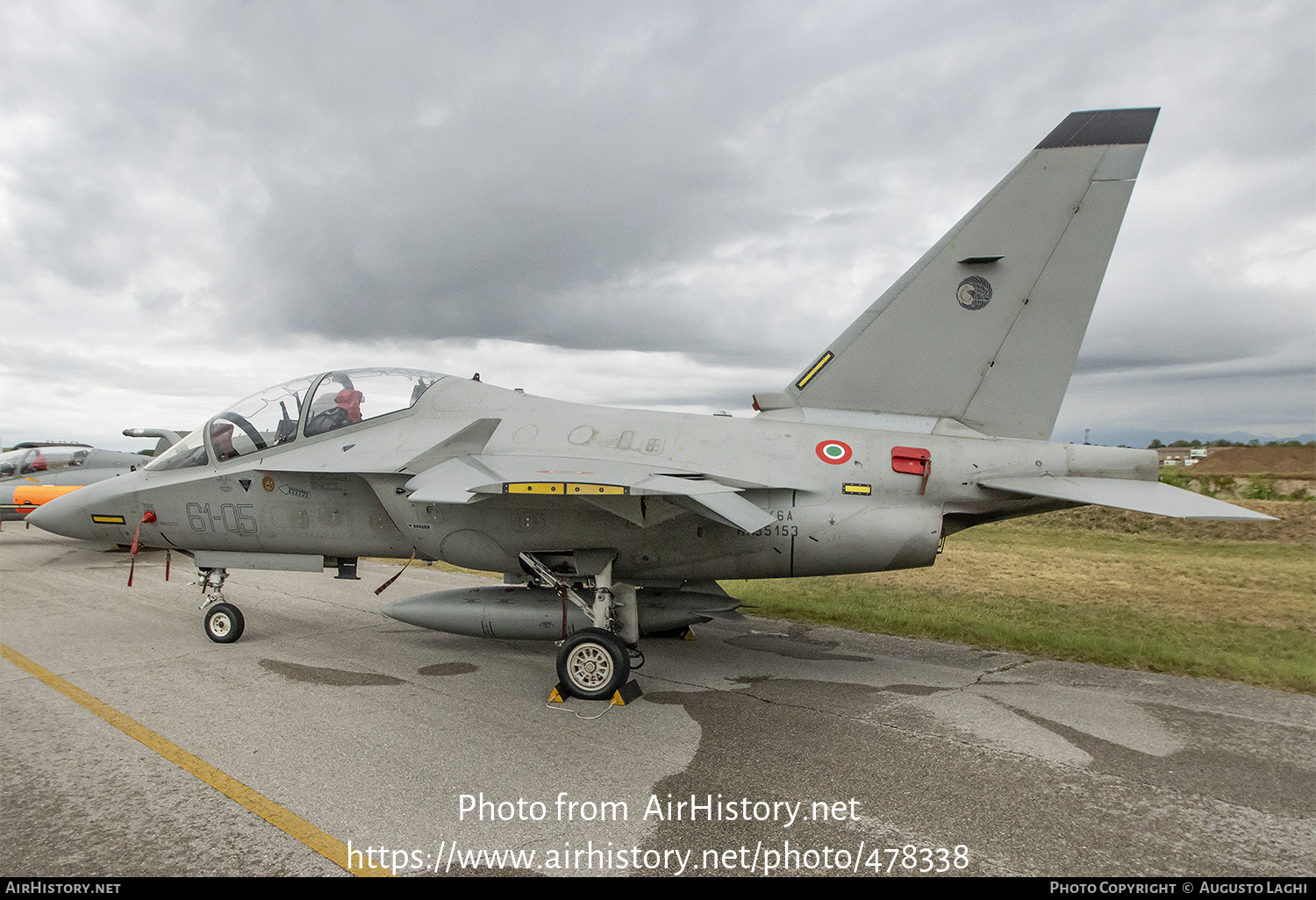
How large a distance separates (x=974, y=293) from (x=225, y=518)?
8.24 metres

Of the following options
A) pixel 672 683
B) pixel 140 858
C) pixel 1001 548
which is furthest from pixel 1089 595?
pixel 140 858

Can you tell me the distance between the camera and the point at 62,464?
57.0ft

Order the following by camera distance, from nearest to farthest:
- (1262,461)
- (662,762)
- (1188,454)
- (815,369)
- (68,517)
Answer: (662,762) → (815,369) → (68,517) → (1262,461) → (1188,454)

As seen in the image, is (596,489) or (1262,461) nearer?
(596,489)

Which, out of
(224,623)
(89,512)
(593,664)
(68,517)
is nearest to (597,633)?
(593,664)

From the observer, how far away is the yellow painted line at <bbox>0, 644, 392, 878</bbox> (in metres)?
3.64

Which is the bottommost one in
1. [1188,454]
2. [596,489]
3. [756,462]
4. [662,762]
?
[662,762]

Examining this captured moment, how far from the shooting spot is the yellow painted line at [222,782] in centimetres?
364

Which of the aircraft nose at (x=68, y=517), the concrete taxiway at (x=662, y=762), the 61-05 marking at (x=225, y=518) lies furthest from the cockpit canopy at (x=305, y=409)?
the concrete taxiway at (x=662, y=762)

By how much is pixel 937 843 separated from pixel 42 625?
34.2 ft

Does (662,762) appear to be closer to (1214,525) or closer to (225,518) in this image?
(225,518)

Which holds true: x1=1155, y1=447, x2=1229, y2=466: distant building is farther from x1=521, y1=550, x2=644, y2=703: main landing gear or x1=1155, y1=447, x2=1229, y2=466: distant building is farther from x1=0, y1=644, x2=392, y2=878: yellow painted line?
x1=0, y1=644, x2=392, y2=878: yellow painted line

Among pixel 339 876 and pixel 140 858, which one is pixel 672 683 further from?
pixel 140 858

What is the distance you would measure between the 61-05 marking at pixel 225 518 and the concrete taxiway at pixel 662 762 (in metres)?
1.35
